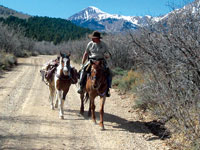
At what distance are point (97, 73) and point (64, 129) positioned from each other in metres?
1.90

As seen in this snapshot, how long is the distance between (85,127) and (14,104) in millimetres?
3498

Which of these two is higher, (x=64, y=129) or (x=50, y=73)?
(x=50, y=73)

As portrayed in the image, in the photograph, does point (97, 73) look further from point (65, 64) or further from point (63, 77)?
point (63, 77)

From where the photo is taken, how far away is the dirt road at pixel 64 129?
20.1ft

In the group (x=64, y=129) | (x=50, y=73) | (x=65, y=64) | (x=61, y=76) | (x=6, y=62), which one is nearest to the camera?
(x=64, y=129)

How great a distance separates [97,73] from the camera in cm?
771

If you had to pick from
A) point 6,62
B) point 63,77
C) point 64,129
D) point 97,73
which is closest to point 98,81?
point 97,73

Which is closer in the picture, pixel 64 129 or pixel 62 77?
pixel 64 129

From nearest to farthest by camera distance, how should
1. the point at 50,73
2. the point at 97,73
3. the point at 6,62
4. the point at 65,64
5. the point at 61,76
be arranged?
the point at 97,73
the point at 65,64
the point at 61,76
the point at 50,73
the point at 6,62

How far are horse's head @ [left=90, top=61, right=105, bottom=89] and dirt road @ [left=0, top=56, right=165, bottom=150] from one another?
4.29ft

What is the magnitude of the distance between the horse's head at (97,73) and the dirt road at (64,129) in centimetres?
131

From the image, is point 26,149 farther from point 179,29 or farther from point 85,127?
point 179,29

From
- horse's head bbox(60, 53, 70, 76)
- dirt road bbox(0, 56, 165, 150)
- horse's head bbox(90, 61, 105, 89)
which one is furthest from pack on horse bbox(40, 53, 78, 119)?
horse's head bbox(90, 61, 105, 89)

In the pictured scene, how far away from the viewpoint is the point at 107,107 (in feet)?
34.9
